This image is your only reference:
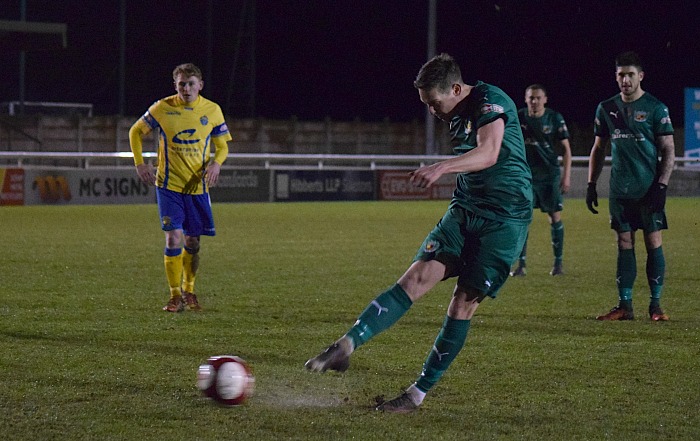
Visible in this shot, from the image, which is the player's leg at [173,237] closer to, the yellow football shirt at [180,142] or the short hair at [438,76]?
the yellow football shirt at [180,142]

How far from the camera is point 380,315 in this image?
512 centimetres

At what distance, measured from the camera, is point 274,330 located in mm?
8055

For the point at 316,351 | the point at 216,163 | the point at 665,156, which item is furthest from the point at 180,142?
the point at 665,156

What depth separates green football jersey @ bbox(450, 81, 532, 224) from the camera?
5.27 meters

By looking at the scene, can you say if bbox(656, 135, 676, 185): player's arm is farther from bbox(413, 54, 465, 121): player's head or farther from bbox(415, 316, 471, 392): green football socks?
bbox(413, 54, 465, 121): player's head

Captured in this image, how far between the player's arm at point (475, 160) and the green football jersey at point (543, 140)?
7.02 m

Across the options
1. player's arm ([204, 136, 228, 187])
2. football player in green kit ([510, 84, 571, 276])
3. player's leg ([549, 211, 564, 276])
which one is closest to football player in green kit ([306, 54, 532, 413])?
player's arm ([204, 136, 228, 187])

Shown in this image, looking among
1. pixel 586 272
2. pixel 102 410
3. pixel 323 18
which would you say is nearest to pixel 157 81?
pixel 323 18

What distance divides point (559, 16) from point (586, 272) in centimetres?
2989

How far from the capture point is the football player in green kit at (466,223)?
16.9 ft

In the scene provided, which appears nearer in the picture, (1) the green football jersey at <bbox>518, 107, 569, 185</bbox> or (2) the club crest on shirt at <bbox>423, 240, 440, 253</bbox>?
(2) the club crest on shirt at <bbox>423, 240, 440, 253</bbox>

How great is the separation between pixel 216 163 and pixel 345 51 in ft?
132

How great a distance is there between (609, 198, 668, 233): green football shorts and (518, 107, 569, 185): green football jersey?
3416 mm

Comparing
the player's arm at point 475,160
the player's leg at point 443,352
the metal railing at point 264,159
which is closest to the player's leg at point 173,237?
the player's leg at point 443,352
